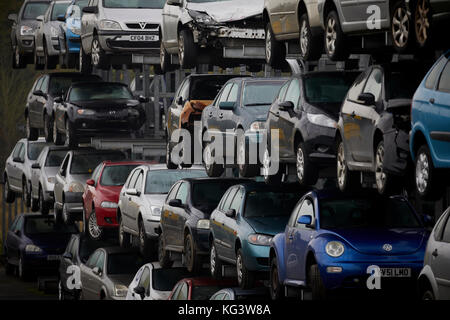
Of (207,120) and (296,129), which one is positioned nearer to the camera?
(296,129)

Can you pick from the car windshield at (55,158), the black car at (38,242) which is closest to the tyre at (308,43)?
the car windshield at (55,158)

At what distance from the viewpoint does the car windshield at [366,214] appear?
16156 millimetres

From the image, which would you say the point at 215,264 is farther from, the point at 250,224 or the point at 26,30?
the point at 26,30

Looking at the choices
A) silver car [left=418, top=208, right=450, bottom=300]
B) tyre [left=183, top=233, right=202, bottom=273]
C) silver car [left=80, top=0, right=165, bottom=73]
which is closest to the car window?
silver car [left=418, top=208, right=450, bottom=300]

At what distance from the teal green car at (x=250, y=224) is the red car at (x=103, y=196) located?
7787mm

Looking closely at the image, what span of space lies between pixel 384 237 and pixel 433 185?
2.21 metres

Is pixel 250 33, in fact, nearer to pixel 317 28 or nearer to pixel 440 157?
pixel 317 28

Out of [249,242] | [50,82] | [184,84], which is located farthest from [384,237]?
[50,82]

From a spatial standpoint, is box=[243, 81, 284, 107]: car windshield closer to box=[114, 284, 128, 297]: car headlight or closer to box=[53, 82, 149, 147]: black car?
box=[114, 284, 128, 297]: car headlight

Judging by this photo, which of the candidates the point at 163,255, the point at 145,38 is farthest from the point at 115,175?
the point at 163,255

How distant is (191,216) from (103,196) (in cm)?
644

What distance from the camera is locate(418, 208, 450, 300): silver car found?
1246 centimetres

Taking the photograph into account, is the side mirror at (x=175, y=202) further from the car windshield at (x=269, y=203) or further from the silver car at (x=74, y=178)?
the silver car at (x=74, y=178)

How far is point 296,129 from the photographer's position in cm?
1812
